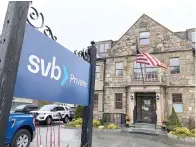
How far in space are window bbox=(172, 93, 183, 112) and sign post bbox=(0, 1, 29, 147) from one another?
14833 millimetres

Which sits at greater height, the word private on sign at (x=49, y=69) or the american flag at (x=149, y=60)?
the american flag at (x=149, y=60)

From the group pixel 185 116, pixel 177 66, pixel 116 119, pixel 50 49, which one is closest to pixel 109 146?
pixel 50 49

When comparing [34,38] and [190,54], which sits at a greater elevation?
[190,54]

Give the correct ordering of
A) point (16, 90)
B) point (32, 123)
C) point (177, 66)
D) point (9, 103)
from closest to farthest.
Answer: point (9, 103) → point (16, 90) → point (32, 123) → point (177, 66)

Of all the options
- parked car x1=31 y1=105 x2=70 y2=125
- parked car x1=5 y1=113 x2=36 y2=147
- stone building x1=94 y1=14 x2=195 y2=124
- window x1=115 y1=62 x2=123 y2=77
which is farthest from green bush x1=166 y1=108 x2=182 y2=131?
parked car x1=5 y1=113 x2=36 y2=147

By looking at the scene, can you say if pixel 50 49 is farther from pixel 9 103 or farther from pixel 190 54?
pixel 190 54

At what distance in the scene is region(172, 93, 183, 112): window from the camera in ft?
46.8

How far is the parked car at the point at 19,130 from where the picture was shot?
16.8 ft

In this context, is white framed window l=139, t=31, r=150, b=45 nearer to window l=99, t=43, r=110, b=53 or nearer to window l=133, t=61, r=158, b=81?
window l=133, t=61, r=158, b=81

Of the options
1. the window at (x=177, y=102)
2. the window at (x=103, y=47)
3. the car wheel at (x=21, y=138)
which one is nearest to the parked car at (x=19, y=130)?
the car wheel at (x=21, y=138)

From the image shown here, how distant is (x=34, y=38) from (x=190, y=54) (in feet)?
49.4

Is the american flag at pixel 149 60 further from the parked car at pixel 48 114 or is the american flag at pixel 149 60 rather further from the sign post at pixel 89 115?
the sign post at pixel 89 115

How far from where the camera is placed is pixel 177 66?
1502 cm

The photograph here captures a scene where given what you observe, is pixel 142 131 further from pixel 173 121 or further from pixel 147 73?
pixel 147 73
